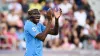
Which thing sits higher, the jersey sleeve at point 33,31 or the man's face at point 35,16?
the man's face at point 35,16

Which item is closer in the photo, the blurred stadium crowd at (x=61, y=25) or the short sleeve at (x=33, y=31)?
the short sleeve at (x=33, y=31)

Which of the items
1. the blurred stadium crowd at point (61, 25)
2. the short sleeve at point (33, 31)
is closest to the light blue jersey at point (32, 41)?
the short sleeve at point (33, 31)

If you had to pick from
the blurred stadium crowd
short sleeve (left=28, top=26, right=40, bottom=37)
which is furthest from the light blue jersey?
the blurred stadium crowd

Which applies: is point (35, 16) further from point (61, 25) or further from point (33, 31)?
point (61, 25)

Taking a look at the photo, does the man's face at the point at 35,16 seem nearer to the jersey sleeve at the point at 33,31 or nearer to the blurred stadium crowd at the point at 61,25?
the jersey sleeve at the point at 33,31

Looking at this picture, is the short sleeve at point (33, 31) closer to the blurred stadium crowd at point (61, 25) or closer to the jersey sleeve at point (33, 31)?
the jersey sleeve at point (33, 31)

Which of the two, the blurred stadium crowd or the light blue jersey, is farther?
the blurred stadium crowd

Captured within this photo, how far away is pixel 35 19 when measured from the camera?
21.1 feet

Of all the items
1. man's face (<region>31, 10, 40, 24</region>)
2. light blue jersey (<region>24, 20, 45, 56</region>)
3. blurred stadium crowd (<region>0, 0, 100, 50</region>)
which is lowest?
light blue jersey (<region>24, 20, 45, 56</region>)

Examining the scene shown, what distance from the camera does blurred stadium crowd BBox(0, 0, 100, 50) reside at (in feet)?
42.5

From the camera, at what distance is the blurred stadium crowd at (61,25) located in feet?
42.5

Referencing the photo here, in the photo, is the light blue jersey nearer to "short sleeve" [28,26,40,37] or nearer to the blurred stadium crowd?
"short sleeve" [28,26,40,37]

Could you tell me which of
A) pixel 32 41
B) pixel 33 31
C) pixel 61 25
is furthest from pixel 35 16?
pixel 61 25

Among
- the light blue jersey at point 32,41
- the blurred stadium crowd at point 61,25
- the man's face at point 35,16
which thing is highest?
the blurred stadium crowd at point 61,25
